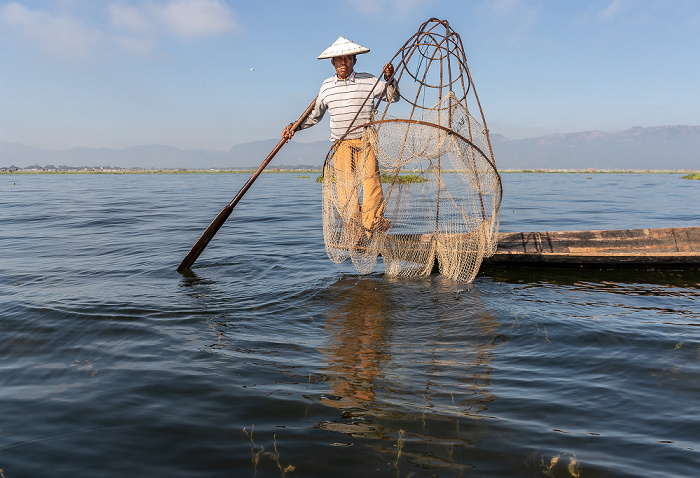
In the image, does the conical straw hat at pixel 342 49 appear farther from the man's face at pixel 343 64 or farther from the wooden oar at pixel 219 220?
the wooden oar at pixel 219 220

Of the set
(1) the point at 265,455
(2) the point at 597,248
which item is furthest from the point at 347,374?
(2) the point at 597,248

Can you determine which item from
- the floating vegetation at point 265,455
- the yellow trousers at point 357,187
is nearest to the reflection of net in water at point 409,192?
the yellow trousers at point 357,187

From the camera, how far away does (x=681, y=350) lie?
3936 mm

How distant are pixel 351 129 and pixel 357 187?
0.70 metres

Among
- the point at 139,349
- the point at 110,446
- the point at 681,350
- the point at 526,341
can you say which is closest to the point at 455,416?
the point at 526,341

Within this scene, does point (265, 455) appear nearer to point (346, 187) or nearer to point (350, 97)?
point (346, 187)

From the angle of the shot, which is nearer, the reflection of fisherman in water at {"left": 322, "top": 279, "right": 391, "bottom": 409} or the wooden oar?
the reflection of fisherman in water at {"left": 322, "top": 279, "right": 391, "bottom": 409}

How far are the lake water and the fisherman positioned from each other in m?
0.98

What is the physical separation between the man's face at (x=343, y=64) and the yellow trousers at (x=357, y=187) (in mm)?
822

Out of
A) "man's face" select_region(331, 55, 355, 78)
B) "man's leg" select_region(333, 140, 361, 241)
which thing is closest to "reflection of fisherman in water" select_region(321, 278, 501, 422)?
"man's leg" select_region(333, 140, 361, 241)

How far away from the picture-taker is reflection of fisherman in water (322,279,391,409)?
326 cm

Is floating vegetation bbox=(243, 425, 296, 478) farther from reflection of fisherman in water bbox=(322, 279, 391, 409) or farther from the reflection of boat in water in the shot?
the reflection of boat in water

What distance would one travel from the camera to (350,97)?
6098 millimetres

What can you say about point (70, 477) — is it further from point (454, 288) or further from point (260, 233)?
point (260, 233)
